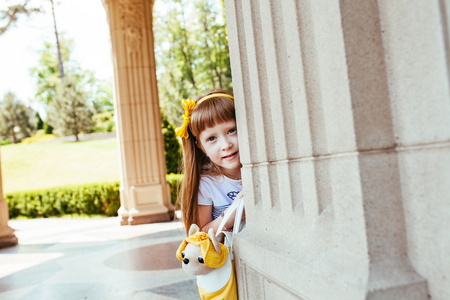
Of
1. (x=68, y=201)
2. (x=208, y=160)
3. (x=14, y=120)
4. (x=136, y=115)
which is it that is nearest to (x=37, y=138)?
(x=14, y=120)

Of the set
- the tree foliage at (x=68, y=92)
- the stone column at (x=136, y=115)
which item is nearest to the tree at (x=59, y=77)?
the tree foliage at (x=68, y=92)

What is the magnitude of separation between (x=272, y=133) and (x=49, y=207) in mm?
14833

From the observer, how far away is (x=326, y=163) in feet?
3.42

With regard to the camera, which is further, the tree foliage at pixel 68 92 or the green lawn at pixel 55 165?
the tree foliage at pixel 68 92

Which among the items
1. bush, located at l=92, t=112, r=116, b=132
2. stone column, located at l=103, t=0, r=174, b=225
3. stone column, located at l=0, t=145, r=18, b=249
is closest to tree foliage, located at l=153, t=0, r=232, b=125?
bush, located at l=92, t=112, r=116, b=132

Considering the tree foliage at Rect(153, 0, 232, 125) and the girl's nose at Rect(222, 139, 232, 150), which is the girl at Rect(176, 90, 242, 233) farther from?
the tree foliage at Rect(153, 0, 232, 125)

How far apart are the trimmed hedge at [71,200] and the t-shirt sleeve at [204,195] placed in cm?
1011

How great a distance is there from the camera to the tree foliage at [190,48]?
25.7 metres

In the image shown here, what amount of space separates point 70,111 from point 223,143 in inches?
1327

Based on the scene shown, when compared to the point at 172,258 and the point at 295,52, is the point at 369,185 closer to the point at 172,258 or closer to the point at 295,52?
the point at 295,52

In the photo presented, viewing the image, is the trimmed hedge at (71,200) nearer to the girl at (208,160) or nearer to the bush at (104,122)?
the girl at (208,160)

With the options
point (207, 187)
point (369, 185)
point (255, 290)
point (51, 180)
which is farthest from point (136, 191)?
point (51, 180)

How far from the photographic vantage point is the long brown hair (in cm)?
191

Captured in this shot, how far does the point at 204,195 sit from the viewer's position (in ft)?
6.68
